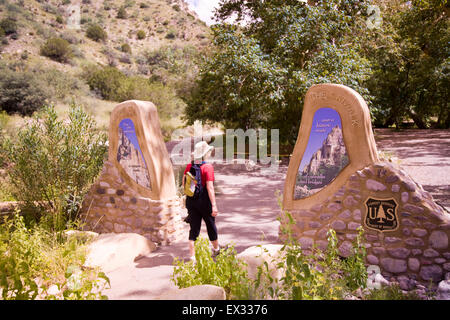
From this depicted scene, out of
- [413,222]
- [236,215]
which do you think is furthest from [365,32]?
[413,222]

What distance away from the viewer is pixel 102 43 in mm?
42719

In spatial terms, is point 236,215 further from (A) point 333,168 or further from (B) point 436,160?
(B) point 436,160

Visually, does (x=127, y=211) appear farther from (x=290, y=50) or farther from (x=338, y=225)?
(x=290, y=50)

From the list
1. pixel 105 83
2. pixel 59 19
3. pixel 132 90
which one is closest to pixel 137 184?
pixel 132 90

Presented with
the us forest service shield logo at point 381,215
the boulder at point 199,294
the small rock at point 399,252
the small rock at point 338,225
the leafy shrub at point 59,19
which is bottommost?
the small rock at point 399,252

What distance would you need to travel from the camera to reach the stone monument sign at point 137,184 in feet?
17.1

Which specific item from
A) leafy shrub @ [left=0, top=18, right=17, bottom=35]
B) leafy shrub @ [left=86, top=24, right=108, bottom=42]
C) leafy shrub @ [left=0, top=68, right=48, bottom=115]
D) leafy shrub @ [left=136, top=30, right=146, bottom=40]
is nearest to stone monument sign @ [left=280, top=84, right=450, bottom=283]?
leafy shrub @ [left=0, top=68, right=48, bottom=115]

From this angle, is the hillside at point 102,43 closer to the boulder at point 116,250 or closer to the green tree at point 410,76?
the green tree at point 410,76

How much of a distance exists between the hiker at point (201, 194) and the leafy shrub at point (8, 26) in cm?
3700

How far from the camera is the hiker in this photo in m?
4.27

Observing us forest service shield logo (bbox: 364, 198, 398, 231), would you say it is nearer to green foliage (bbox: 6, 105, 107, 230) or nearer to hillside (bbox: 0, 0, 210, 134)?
green foliage (bbox: 6, 105, 107, 230)

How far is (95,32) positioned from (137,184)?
4382 centimetres

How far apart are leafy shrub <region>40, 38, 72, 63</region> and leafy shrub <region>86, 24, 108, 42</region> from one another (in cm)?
1035

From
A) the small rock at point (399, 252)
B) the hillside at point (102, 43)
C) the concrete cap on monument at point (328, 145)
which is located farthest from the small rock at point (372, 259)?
the hillside at point (102, 43)
